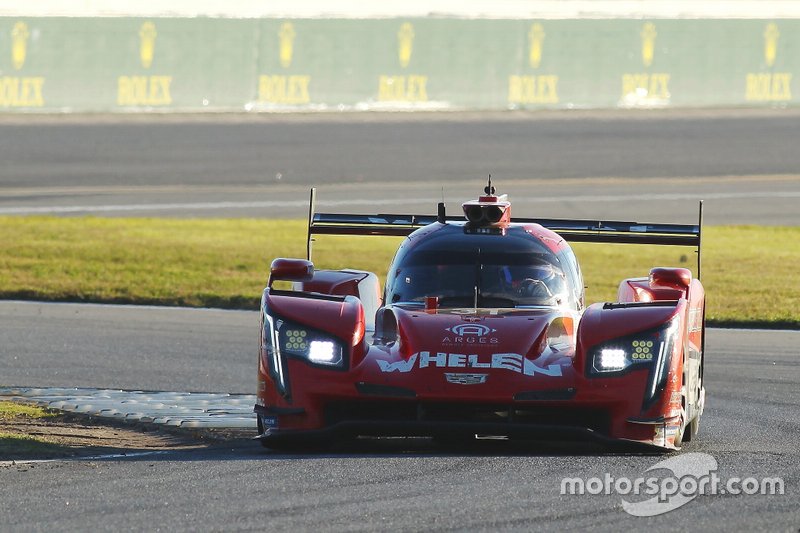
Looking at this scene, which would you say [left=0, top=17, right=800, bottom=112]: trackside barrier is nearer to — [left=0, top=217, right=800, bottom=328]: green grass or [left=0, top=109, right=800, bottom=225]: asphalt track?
[left=0, top=109, right=800, bottom=225]: asphalt track

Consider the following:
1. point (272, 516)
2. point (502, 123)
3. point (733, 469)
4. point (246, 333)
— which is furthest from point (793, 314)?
point (502, 123)

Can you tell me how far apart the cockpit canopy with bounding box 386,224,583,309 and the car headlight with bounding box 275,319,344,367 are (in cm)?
125

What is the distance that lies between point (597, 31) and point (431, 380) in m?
24.4

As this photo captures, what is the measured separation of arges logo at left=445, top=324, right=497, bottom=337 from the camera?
8680 millimetres

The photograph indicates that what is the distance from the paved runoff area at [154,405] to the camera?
10.1 m

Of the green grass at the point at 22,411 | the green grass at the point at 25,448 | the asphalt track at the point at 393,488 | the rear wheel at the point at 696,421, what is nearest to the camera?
the asphalt track at the point at 393,488

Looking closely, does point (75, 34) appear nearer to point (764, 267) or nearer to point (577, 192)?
point (577, 192)

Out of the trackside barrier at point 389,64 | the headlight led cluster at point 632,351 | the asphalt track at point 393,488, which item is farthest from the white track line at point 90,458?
the trackside barrier at point 389,64

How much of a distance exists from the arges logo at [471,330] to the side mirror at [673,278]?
5.38 feet

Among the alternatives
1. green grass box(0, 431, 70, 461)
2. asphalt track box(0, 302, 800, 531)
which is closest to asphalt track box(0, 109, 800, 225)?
asphalt track box(0, 302, 800, 531)

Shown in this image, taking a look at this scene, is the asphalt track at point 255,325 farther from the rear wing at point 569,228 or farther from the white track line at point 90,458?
the rear wing at point 569,228

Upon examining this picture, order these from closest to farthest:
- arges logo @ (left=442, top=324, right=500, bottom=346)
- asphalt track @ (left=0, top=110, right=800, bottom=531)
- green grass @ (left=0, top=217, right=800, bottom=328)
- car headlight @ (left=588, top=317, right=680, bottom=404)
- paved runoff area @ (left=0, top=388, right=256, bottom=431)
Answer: asphalt track @ (left=0, top=110, right=800, bottom=531) → car headlight @ (left=588, top=317, right=680, bottom=404) → arges logo @ (left=442, top=324, right=500, bottom=346) → paved runoff area @ (left=0, top=388, right=256, bottom=431) → green grass @ (left=0, top=217, right=800, bottom=328)

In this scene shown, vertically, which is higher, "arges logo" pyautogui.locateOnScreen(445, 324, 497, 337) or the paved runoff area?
"arges logo" pyautogui.locateOnScreen(445, 324, 497, 337)

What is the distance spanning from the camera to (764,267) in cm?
2036
